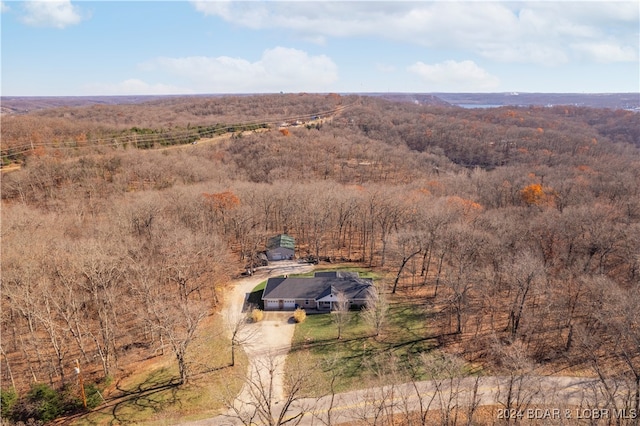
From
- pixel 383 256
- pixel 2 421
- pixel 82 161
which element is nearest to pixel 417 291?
pixel 383 256

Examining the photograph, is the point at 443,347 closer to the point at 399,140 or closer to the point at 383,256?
the point at 383,256

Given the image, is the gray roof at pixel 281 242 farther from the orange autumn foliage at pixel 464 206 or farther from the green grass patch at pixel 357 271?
→ the orange autumn foliage at pixel 464 206

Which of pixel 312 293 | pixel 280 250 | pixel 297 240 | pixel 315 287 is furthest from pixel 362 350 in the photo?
pixel 297 240

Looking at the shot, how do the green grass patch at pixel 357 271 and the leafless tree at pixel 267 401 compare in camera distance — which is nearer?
the leafless tree at pixel 267 401

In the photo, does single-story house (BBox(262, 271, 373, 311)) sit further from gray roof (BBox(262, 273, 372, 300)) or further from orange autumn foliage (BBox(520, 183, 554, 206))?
orange autumn foliage (BBox(520, 183, 554, 206))

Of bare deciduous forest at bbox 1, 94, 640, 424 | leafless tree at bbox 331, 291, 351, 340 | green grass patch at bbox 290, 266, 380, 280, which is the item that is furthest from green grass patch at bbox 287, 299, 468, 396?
green grass patch at bbox 290, 266, 380, 280

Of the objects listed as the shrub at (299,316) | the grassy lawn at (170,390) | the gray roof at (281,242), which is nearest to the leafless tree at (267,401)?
the grassy lawn at (170,390)

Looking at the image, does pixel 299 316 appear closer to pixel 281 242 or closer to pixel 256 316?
pixel 256 316
